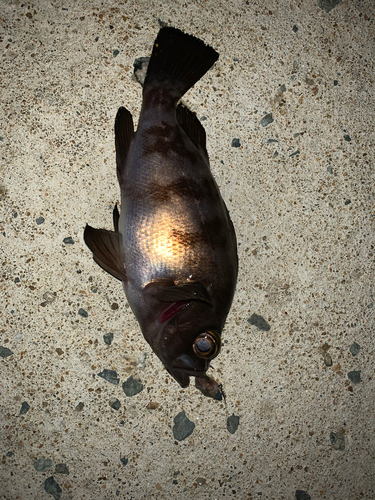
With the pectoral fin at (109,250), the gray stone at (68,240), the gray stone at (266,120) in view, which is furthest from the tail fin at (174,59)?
the gray stone at (68,240)

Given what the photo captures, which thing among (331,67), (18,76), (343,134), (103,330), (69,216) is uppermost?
(331,67)

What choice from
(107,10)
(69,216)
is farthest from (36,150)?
(107,10)

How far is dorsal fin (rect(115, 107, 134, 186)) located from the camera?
189 cm

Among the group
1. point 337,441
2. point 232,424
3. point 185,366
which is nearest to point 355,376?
point 337,441

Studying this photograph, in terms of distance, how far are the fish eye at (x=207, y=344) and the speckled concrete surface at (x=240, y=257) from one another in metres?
0.65

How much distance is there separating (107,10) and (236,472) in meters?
3.01

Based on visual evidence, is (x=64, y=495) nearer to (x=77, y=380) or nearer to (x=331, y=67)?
(x=77, y=380)

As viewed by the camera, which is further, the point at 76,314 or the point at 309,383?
the point at 309,383

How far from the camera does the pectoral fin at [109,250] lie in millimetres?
1816

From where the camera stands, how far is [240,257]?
2295mm

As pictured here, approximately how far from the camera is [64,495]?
7.14 feet

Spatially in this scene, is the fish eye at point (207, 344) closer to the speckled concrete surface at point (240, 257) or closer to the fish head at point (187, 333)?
the fish head at point (187, 333)

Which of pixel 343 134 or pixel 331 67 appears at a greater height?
pixel 331 67

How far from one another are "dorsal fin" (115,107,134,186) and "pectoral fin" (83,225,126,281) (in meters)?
0.30
